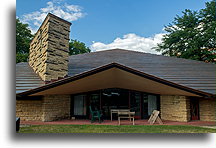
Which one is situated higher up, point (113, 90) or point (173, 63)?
point (173, 63)

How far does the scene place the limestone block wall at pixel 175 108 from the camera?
7.33 m

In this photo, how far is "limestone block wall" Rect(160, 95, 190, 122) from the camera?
7.33 metres

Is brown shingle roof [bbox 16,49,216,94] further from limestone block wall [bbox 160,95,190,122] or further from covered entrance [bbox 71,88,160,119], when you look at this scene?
covered entrance [bbox 71,88,160,119]

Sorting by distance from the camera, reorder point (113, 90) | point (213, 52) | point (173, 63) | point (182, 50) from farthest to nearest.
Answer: point (182, 50) < point (213, 52) < point (173, 63) < point (113, 90)

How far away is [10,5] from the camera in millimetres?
4379

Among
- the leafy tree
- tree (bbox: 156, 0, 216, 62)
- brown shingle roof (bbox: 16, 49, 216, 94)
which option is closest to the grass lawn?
brown shingle roof (bbox: 16, 49, 216, 94)

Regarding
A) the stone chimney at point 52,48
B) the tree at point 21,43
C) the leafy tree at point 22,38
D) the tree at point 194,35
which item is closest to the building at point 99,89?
the stone chimney at point 52,48

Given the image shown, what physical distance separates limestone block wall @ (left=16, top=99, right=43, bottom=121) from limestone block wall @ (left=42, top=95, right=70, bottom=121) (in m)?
0.27

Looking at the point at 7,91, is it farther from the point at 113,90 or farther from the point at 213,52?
the point at 213,52

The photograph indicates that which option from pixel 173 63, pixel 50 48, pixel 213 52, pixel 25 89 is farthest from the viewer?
pixel 213 52

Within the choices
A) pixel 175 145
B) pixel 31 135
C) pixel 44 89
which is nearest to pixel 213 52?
pixel 175 145

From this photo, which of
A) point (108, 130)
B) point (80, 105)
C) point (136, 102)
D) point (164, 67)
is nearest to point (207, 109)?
point (164, 67)

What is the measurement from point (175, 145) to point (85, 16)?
193 inches

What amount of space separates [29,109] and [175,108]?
626 centimetres
